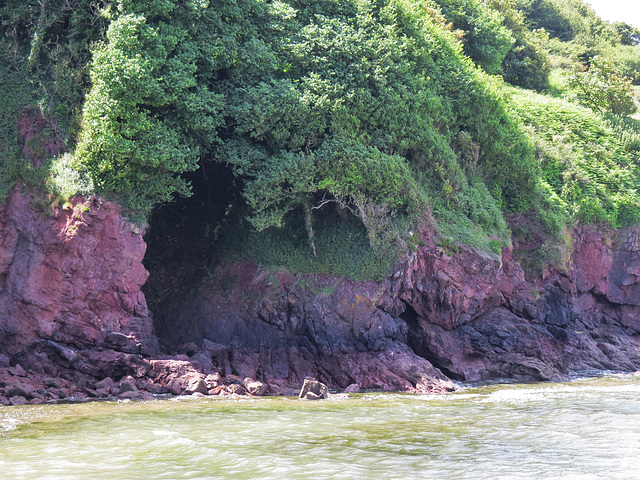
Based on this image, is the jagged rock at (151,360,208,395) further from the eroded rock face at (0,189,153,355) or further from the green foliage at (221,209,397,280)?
the green foliage at (221,209,397,280)

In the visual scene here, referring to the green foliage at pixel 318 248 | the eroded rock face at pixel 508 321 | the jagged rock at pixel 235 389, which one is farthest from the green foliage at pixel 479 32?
the jagged rock at pixel 235 389

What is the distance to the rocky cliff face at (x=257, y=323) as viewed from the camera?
17.2 meters

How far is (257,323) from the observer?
2017cm

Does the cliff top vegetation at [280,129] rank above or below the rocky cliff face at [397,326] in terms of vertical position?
above

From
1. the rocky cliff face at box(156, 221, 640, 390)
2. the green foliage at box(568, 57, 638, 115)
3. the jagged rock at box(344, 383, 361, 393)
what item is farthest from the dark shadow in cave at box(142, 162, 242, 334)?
the green foliage at box(568, 57, 638, 115)

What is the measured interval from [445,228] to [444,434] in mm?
11342

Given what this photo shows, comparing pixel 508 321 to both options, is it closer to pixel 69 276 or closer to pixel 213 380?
pixel 213 380

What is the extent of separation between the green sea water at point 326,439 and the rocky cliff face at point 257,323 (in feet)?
7.46

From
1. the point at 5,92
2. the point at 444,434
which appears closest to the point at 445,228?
the point at 444,434

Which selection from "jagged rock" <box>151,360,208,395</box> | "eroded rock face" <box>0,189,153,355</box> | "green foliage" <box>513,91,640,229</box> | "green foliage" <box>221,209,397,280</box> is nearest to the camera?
"jagged rock" <box>151,360,208,395</box>

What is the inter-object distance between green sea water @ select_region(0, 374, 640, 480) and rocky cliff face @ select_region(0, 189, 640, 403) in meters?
2.27

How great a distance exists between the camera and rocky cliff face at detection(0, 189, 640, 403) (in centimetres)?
1723

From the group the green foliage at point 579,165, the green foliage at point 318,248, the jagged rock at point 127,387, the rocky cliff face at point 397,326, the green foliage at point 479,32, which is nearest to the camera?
the jagged rock at point 127,387

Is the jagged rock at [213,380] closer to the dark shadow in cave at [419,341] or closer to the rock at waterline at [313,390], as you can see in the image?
the rock at waterline at [313,390]
